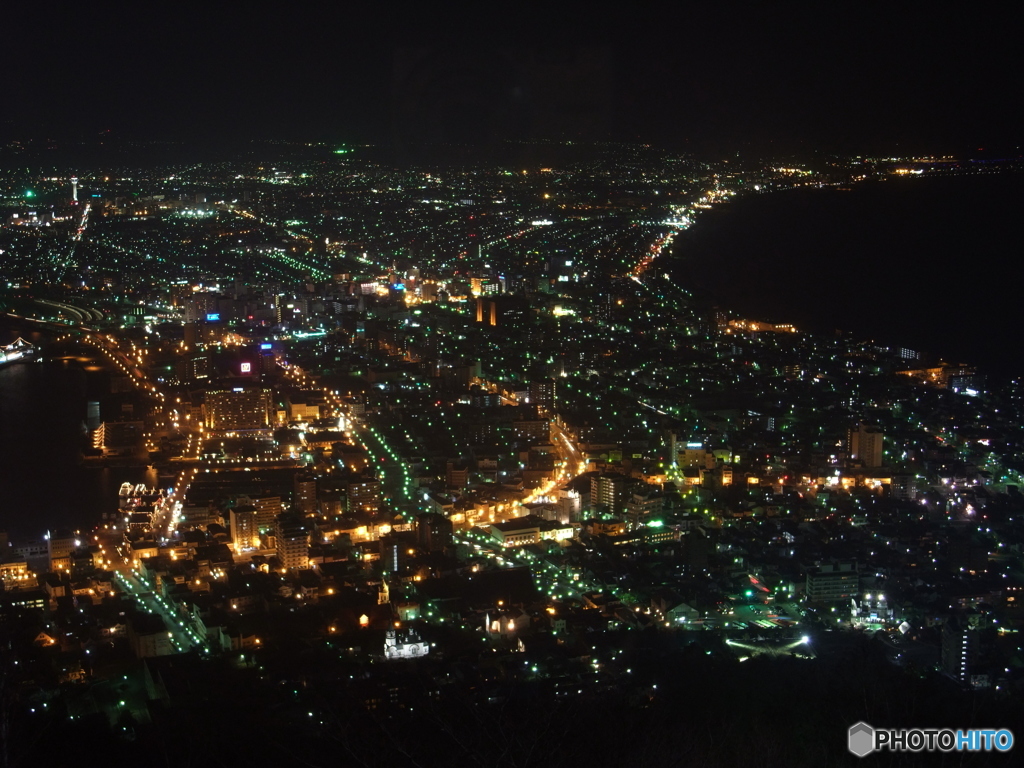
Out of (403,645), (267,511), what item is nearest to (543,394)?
(267,511)

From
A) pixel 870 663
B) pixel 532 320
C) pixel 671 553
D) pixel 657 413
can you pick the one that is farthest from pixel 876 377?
pixel 870 663

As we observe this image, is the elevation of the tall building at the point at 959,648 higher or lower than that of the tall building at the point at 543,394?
higher

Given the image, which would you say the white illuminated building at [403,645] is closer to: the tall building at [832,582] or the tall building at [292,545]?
the tall building at [292,545]

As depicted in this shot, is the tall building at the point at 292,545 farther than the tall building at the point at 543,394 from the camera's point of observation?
No

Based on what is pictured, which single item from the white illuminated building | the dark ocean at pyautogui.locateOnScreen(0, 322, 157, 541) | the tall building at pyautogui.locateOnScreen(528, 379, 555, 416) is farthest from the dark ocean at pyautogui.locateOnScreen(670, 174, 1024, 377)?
the white illuminated building

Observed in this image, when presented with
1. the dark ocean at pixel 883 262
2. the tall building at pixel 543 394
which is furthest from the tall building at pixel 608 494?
the dark ocean at pixel 883 262
